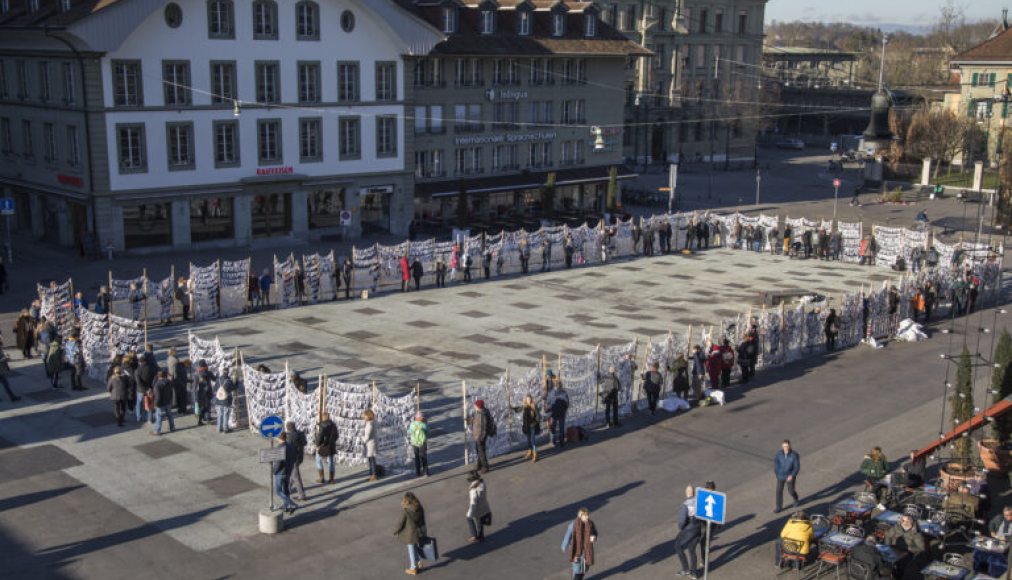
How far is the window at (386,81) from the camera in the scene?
181 feet

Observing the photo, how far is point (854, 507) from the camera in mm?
18828

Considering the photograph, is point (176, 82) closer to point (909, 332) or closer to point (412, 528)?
point (909, 332)

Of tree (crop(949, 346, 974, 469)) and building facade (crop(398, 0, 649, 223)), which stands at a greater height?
building facade (crop(398, 0, 649, 223))

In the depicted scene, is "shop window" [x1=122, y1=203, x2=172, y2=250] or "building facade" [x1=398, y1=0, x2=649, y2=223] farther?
"building facade" [x1=398, y1=0, x2=649, y2=223]

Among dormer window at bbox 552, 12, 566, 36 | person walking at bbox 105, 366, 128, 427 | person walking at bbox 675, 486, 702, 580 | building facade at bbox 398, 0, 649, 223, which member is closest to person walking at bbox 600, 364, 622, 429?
person walking at bbox 675, 486, 702, 580

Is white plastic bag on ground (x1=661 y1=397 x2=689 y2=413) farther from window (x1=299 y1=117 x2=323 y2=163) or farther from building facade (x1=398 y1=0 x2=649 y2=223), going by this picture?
building facade (x1=398 y1=0 x2=649 y2=223)

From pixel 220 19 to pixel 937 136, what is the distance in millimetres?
55993

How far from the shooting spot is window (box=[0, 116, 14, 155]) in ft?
173

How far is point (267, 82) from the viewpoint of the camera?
50906 millimetres

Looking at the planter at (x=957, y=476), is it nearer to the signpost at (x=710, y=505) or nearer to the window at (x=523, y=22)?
the signpost at (x=710, y=505)

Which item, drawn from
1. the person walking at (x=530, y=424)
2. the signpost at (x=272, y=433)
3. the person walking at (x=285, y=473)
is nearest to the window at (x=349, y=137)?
the person walking at (x=530, y=424)

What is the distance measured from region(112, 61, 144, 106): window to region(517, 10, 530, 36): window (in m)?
24.2

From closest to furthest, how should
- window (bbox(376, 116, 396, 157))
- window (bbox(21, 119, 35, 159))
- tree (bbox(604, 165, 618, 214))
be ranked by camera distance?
window (bbox(21, 119, 35, 159)) < window (bbox(376, 116, 396, 157)) < tree (bbox(604, 165, 618, 214))

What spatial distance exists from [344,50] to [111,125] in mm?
12614
